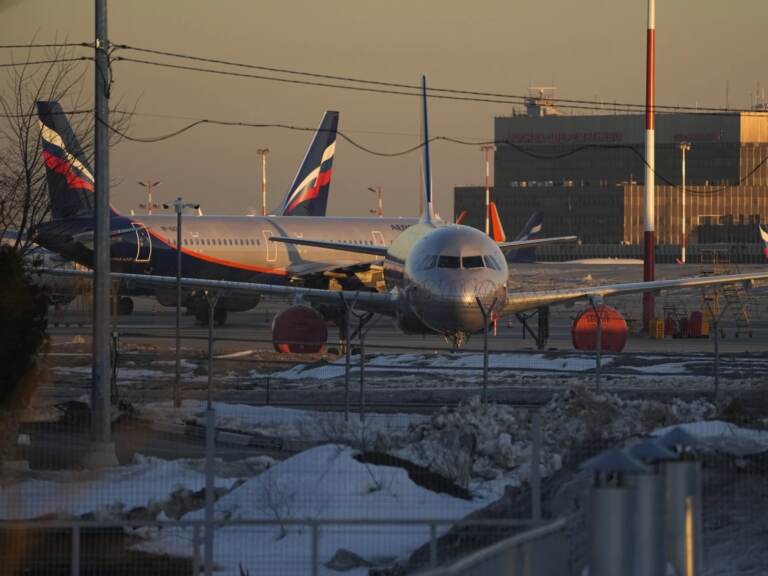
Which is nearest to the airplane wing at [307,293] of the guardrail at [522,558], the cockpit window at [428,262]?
the cockpit window at [428,262]

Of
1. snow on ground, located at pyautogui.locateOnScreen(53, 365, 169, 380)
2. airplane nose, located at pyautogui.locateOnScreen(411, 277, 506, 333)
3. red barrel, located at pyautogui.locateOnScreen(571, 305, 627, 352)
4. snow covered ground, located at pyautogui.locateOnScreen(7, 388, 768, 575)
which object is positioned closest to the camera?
snow covered ground, located at pyautogui.locateOnScreen(7, 388, 768, 575)

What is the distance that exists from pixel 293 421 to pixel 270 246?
33461 mm

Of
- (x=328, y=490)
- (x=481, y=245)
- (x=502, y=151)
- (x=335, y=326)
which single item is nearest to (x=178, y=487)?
(x=328, y=490)

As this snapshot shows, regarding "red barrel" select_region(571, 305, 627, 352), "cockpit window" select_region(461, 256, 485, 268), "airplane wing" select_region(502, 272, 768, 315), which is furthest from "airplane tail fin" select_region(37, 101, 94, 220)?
"red barrel" select_region(571, 305, 627, 352)

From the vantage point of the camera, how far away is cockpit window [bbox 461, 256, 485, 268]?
31.3 meters

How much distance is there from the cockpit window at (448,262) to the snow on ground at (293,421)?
8.61 m

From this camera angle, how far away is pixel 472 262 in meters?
31.4

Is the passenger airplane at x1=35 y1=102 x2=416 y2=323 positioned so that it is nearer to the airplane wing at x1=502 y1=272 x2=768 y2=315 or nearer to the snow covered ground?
the airplane wing at x1=502 y1=272 x2=768 y2=315

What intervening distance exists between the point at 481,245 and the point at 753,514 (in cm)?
1917

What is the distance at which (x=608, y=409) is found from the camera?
62.8 ft

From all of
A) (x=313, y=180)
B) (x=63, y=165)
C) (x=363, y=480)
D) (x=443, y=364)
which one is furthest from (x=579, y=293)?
(x=313, y=180)

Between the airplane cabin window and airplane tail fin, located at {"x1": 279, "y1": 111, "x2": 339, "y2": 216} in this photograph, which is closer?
the airplane cabin window

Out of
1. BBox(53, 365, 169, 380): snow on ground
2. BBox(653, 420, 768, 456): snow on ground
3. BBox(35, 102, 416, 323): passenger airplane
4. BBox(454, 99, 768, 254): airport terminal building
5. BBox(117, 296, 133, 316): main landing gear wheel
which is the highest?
BBox(454, 99, 768, 254): airport terminal building

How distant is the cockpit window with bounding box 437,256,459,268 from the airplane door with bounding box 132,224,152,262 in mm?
21560
